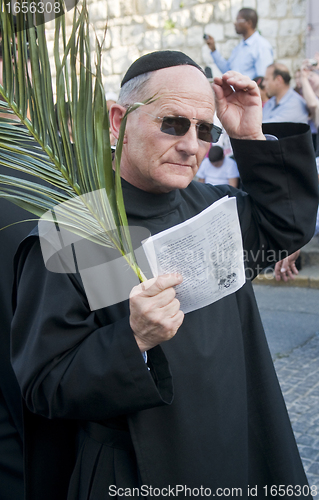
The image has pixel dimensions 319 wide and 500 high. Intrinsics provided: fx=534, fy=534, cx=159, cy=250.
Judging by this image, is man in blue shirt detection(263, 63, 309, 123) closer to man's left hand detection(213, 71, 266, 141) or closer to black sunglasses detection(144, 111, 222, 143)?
man's left hand detection(213, 71, 266, 141)

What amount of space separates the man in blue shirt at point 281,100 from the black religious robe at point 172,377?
5133 mm

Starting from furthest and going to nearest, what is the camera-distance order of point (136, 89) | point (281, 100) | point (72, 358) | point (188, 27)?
point (188, 27) < point (281, 100) < point (136, 89) < point (72, 358)

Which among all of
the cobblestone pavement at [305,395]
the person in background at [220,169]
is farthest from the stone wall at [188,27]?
the cobblestone pavement at [305,395]

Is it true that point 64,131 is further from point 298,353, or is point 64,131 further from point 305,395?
point 298,353

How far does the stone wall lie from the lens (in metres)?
10.0

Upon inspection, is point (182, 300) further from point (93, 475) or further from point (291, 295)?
point (291, 295)

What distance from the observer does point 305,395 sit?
13.4ft

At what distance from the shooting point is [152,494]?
4.99ft

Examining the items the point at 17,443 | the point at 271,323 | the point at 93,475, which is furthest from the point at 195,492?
the point at 271,323

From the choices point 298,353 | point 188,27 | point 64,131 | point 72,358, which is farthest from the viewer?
point 188,27

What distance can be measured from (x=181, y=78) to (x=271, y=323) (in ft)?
14.4

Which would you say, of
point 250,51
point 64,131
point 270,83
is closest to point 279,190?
point 64,131

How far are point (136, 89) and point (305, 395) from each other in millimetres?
3131

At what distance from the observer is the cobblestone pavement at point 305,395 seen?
3.32 metres
